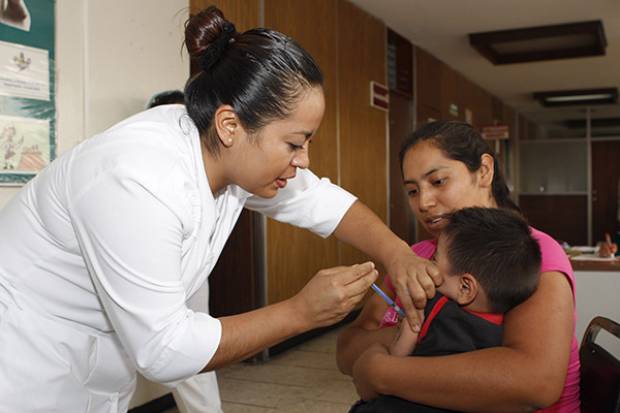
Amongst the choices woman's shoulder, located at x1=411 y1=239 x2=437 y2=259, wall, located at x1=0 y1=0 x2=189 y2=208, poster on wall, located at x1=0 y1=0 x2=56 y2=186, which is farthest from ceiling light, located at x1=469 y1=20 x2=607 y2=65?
woman's shoulder, located at x1=411 y1=239 x2=437 y2=259

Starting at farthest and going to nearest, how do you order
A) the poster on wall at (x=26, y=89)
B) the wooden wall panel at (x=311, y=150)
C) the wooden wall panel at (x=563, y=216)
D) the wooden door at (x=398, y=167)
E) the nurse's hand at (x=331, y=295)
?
the wooden wall panel at (x=563, y=216) → the wooden door at (x=398, y=167) → the wooden wall panel at (x=311, y=150) → the poster on wall at (x=26, y=89) → the nurse's hand at (x=331, y=295)

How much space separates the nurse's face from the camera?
45.8 inches

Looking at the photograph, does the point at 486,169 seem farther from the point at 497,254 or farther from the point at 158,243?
the point at 158,243

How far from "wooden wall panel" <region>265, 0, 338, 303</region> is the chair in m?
2.88

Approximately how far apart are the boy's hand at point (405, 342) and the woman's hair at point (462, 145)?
19.6 inches

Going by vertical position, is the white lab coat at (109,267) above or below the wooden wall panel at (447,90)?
below

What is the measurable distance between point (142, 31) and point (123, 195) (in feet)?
7.51

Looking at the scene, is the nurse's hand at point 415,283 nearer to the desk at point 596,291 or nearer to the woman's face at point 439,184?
the woman's face at point 439,184

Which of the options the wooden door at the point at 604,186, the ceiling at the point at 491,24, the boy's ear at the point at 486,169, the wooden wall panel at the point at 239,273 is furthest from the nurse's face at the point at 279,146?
the wooden door at the point at 604,186

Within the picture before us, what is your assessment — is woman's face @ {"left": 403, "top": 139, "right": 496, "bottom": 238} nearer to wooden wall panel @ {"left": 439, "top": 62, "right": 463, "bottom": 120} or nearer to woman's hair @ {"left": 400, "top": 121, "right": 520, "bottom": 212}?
woman's hair @ {"left": 400, "top": 121, "right": 520, "bottom": 212}

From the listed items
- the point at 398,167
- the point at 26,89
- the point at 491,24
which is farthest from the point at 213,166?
the point at 491,24

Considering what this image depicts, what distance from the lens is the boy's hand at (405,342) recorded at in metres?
1.27

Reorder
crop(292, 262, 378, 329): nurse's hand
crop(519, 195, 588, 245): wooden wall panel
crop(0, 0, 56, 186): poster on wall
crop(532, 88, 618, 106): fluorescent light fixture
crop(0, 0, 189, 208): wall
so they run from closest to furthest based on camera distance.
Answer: crop(292, 262, 378, 329): nurse's hand → crop(0, 0, 56, 186): poster on wall → crop(0, 0, 189, 208): wall → crop(532, 88, 618, 106): fluorescent light fixture → crop(519, 195, 588, 245): wooden wall panel

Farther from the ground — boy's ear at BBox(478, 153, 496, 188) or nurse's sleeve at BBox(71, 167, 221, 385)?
boy's ear at BBox(478, 153, 496, 188)
